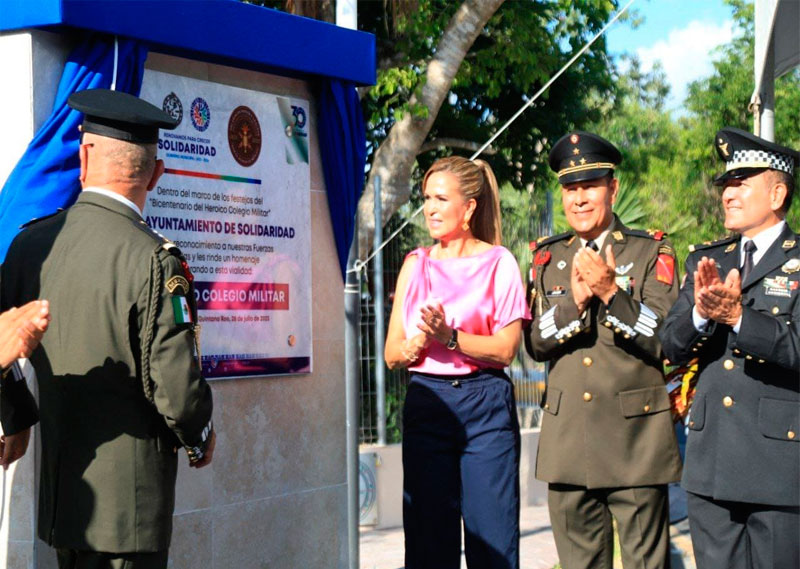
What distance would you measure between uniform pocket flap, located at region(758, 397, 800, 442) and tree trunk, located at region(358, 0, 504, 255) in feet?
26.8

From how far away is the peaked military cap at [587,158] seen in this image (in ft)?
15.8

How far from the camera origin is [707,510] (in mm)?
4438

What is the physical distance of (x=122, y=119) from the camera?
11.8ft

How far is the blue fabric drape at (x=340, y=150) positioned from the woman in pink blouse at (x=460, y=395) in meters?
1.39

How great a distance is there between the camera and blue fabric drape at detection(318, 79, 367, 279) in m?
6.18

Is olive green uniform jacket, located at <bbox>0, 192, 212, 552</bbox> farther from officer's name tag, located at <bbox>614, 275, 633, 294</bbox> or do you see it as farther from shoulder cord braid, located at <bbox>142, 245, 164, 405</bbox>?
officer's name tag, located at <bbox>614, 275, 633, 294</bbox>

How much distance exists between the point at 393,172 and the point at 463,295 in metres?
7.97

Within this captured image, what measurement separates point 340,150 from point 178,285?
2.84m

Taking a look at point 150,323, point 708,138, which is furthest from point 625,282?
point 708,138

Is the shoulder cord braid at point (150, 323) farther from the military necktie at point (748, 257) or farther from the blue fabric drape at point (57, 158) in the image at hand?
the military necktie at point (748, 257)

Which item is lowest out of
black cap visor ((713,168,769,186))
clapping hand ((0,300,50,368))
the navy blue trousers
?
the navy blue trousers

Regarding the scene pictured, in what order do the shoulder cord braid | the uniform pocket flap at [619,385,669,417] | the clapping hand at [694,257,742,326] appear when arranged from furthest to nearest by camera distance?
1. the uniform pocket flap at [619,385,669,417]
2. the clapping hand at [694,257,742,326]
3. the shoulder cord braid

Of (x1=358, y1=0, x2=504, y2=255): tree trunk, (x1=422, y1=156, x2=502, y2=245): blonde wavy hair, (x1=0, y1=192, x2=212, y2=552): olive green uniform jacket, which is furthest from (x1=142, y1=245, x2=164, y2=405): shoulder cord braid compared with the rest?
(x1=358, y1=0, x2=504, y2=255): tree trunk

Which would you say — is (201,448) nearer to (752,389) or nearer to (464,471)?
(464,471)
